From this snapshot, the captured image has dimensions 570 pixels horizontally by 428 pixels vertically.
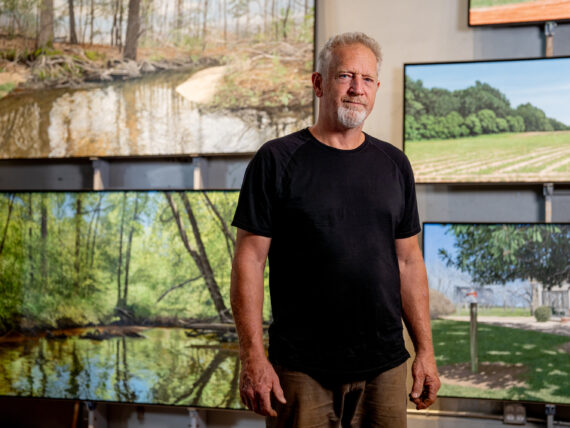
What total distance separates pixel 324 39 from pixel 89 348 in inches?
61.7

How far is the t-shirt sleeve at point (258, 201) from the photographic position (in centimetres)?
139

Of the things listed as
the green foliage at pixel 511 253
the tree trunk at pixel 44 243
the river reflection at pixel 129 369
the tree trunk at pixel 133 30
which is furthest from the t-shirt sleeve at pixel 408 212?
the tree trunk at pixel 44 243

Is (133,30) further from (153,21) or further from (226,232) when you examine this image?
(226,232)

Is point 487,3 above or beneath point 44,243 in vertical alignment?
above

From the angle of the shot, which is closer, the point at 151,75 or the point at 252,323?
the point at 252,323

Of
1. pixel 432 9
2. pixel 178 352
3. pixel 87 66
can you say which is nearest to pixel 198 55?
pixel 87 66

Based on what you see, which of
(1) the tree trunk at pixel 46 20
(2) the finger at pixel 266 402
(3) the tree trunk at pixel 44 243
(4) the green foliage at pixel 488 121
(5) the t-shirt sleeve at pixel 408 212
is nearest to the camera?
(2) the finger at pixel 266 402

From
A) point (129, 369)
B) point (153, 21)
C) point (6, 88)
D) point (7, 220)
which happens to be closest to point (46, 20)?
point (6, 88)

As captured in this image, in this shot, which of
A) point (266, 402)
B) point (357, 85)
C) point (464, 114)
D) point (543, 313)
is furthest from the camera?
point (464, 114)

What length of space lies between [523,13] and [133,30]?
60.4 inches

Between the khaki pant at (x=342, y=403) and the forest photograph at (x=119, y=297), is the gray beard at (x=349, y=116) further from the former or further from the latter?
the forest photograph at (x=119, y=297)

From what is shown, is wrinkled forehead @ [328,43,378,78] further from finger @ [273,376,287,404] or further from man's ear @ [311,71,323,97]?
finger @ [273,376,287,404]

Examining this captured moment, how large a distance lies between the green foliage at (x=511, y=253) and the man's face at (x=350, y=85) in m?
1.00

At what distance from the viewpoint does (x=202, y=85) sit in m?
2.46
